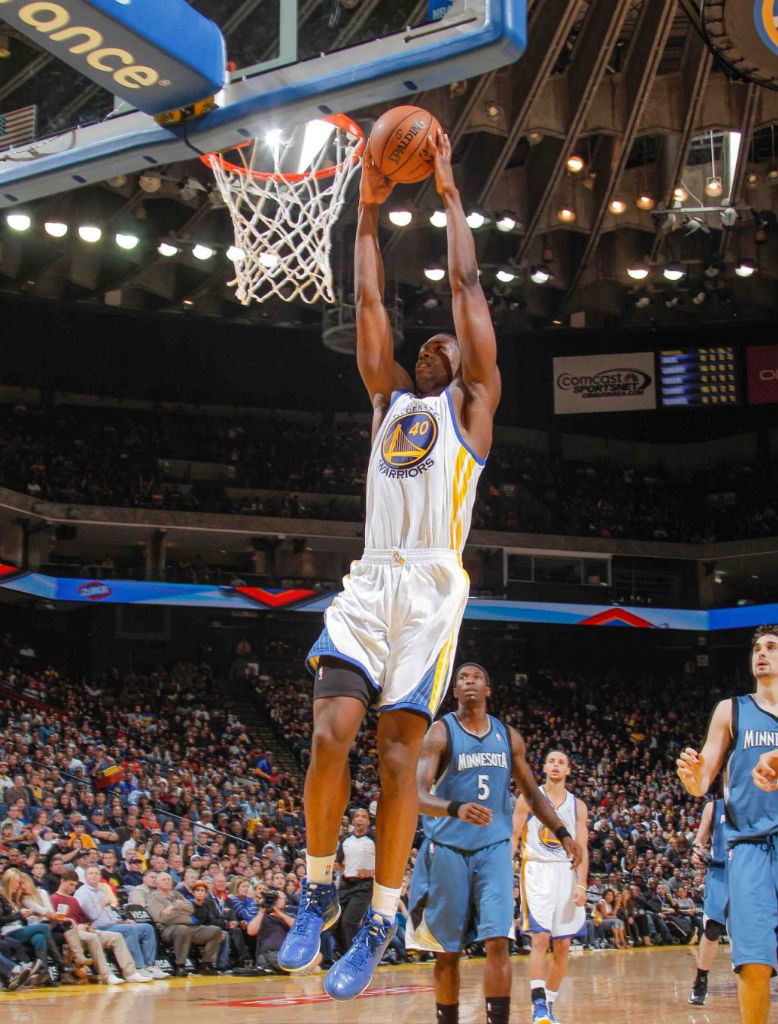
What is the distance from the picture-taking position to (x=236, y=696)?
27.8 metres

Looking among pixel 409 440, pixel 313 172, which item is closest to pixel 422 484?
pixel 409 440

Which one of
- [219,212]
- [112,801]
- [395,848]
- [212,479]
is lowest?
[112,801]

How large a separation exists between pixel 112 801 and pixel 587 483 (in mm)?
20727

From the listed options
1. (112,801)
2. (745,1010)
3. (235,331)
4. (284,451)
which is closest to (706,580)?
(284,451)

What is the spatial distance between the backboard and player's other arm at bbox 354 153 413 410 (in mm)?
736

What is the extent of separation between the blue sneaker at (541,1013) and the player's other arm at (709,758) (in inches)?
106

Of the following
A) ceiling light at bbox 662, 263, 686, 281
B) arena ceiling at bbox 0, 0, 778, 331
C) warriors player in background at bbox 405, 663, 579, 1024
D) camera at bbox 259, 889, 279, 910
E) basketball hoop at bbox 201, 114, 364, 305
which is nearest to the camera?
warriors player in background at bbox 405, 663, 579, 1024

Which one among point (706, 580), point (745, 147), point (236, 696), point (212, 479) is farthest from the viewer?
point (706, 580)

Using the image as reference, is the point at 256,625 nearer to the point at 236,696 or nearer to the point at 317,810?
the point at 236,696

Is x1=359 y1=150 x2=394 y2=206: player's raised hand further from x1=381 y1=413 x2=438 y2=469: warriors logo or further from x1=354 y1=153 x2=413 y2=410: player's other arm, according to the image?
x1=381 y1=413 x2=438 y2=469: warriors logo

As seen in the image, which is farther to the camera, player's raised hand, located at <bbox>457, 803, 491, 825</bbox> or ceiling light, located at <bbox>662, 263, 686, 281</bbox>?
ceiling light, located at <bbox>662, 263, 686, 281</bbox>

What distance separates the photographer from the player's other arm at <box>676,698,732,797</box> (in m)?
5.85

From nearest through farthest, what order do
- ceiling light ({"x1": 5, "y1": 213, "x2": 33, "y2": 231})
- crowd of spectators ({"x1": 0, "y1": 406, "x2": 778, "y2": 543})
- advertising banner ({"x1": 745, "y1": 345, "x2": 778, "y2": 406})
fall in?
ceiling light ({"x1": 5, "y1": 213, "x2": 33, "y2": 231}) < crowd of spectators ({"x1": 0, "y1": 406, "x2": 778, "y2": 543}) < advertising banner ({"x1": 745, "y1": 345, "x2": 778, "y2": 406})

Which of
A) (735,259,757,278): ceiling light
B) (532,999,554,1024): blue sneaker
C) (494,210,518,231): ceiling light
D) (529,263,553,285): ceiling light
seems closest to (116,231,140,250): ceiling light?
(494,210,518,231): ceiling light
